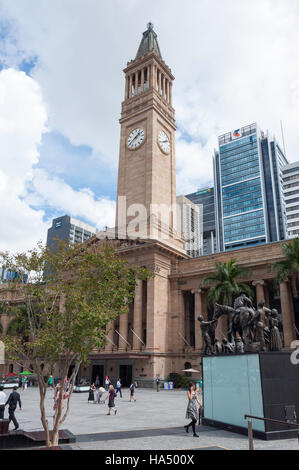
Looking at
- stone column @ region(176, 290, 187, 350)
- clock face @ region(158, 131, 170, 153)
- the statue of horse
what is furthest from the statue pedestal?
clock face @ region(158, 131, 170, 153)

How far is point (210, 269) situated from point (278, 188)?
10977 centimetres

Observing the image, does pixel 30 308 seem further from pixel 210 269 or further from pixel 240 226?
pixel 240 226

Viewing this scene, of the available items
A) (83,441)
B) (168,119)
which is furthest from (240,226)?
(83,441)

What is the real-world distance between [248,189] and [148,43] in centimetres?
9603

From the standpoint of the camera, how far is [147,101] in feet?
178

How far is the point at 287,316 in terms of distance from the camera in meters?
37.5

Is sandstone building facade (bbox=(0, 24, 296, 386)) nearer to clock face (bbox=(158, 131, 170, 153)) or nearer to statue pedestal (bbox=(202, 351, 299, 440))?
clock face (bbox=(158, 131, 170, 153))

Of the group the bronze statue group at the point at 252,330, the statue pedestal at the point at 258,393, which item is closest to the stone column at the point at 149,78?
the bronze statue group at the point at 252,330

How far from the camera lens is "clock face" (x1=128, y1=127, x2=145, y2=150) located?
5306 cm

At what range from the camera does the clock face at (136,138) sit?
53.1 m

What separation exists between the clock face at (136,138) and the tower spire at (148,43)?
622 inches

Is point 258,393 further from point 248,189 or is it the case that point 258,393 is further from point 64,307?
point 248,189

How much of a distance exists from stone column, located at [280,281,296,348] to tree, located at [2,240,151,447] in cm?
2832

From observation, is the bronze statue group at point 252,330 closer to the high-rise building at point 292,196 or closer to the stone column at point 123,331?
the stone column at point 123,331
